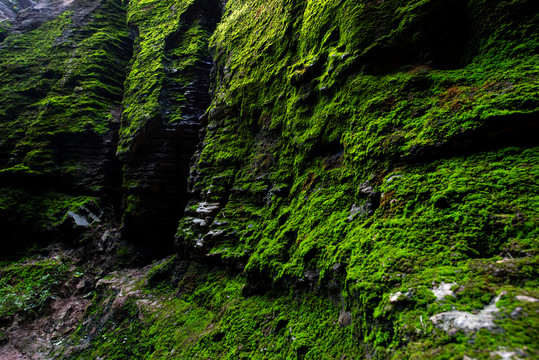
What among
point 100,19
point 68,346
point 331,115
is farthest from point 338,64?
point 100,19

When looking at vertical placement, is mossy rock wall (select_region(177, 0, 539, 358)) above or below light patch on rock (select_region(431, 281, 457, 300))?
above

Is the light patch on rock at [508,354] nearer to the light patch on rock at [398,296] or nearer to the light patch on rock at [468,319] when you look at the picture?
the light patch on rock at [468,319]

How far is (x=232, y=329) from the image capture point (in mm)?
4293

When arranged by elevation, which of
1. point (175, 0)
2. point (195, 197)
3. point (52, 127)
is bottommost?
point (195, 197)

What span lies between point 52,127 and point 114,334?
35.8 feet

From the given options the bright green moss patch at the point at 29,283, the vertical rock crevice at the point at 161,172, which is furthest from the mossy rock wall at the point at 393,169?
the bright green moss patch at the point at 29,283

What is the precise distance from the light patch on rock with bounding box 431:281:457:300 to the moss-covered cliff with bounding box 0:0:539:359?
0.02 meters

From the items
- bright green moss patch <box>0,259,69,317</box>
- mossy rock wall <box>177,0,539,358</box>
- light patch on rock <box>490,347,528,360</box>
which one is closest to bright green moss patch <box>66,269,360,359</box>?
mossy rock wall <box>177,0,539,358</box>

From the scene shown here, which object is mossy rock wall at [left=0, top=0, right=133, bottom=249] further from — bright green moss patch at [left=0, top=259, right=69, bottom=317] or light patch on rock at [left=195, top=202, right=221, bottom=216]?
light patch on rock at [left=195, top=202, right=221, bottom=216]

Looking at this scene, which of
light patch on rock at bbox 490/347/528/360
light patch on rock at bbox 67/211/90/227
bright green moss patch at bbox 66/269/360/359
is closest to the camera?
light patch on rock at bbox 490/347/528/360

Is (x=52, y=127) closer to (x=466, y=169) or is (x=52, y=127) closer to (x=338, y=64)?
(x=338, y=64)

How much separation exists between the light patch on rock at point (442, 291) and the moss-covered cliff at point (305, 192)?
0.07 feet

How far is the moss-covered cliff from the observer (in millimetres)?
2105

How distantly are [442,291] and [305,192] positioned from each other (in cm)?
291
